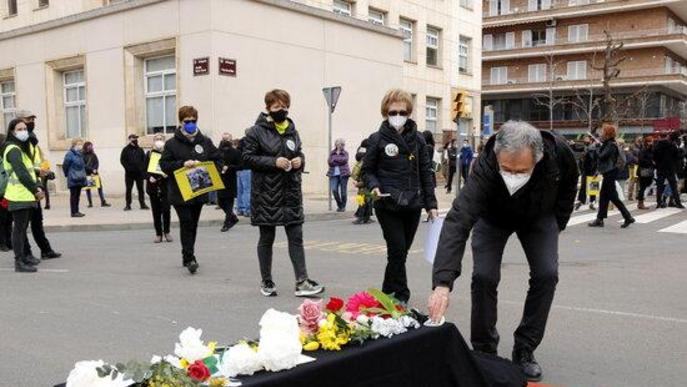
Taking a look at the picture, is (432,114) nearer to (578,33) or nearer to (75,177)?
(75,177)

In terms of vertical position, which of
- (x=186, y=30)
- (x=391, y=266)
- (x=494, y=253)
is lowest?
(x=391, y=266)

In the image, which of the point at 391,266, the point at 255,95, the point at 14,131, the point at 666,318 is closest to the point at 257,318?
the point at 391,266

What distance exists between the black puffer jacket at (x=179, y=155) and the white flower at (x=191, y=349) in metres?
4.91

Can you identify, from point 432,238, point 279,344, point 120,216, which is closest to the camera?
point 279,344

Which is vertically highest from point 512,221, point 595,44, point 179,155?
point 595,44

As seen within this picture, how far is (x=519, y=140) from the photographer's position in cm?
337

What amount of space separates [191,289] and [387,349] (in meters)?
4.27

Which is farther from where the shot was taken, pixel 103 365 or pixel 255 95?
pixel 255 95

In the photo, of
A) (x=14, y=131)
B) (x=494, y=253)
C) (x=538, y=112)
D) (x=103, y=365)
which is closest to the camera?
(x=103, y=365)

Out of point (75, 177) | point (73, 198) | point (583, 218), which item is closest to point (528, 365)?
point (583, 218)

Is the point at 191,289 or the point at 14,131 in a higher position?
the point at 14,131

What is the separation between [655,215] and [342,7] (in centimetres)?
1465

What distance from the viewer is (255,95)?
18.3 m

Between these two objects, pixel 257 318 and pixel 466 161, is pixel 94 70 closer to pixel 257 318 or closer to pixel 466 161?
pixel 466 161
